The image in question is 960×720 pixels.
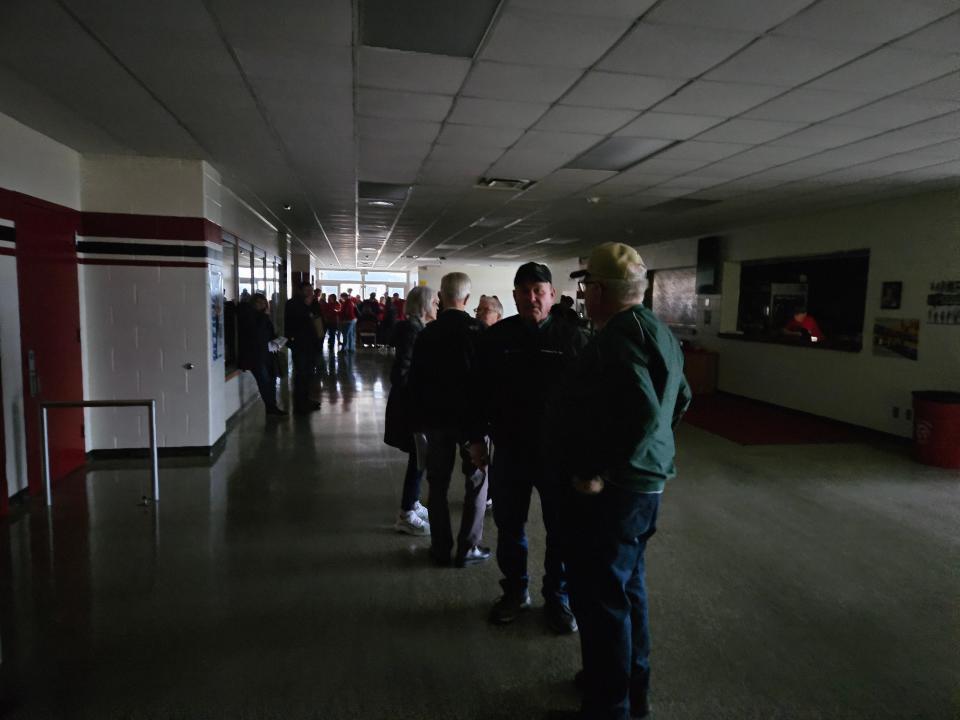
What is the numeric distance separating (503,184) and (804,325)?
470cm

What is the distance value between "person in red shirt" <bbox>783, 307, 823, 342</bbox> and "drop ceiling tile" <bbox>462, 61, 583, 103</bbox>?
5865 millimetres

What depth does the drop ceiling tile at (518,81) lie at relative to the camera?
307 cm

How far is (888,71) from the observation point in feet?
9.90

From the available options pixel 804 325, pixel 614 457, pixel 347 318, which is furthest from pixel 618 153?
pixel 347 318

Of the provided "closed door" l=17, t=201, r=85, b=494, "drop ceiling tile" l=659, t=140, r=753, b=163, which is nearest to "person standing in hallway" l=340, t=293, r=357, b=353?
"closed door" l=17, t=201, r=85, b=494

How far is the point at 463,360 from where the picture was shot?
9.21 ft

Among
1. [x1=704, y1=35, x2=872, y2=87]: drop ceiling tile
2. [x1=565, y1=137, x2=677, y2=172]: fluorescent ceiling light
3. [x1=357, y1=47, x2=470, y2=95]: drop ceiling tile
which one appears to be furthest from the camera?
[x1=565, y1=137, x2=677, y2=172]: fluorescent ceiling light

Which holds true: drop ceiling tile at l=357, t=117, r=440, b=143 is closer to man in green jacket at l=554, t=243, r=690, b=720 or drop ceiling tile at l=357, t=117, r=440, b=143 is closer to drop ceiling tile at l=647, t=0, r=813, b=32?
drop ceiling tile at l=647, t=0, r=813, b=32

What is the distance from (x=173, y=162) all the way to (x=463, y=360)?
12.5 ft

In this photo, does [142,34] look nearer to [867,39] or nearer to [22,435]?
[22,435]

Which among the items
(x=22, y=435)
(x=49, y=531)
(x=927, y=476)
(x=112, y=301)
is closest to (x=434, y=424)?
(x=49, y=531)

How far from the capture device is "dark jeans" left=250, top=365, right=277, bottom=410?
676 centimetres

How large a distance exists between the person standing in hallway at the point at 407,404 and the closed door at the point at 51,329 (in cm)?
279

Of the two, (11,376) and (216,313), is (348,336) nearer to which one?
(216,313)
